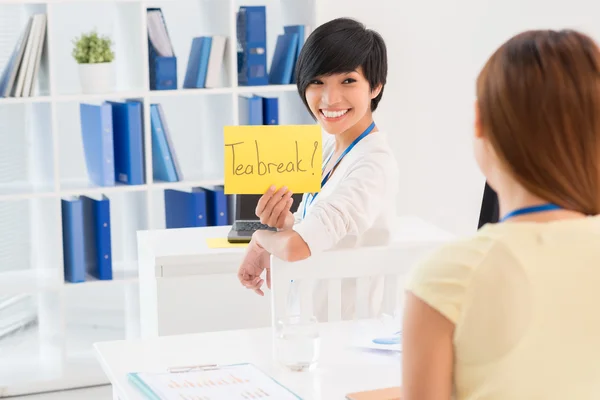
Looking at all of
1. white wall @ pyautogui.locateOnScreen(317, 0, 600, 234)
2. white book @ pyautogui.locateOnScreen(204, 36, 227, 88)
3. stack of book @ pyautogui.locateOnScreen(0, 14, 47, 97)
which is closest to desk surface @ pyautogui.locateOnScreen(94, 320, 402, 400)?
white wall @ pyautogui.locateOnScreen(317, 0, 600, 234)

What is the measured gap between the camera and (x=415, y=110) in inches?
157

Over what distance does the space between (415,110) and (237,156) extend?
255 centimetres

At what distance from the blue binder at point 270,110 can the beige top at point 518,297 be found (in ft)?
9.46

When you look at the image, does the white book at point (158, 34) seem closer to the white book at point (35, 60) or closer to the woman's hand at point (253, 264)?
the white book at point (35, 60)

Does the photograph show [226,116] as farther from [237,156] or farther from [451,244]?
[451,244]

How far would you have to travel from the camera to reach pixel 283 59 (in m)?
3.86

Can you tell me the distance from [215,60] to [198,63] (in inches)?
2.8

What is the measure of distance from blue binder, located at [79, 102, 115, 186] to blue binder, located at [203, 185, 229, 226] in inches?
15.7

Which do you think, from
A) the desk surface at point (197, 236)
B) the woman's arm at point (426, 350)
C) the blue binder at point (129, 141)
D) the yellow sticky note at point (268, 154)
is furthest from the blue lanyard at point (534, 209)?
the blue binder at point (129, 141)

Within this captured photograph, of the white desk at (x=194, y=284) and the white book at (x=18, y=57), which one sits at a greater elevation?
the white book at (x=18, y=57)

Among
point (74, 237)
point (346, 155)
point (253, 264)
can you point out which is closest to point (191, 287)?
point (253, 264)

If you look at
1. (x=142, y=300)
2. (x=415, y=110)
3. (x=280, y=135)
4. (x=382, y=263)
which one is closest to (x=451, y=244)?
(x=280, y=135)

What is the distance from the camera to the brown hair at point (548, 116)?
88 cm

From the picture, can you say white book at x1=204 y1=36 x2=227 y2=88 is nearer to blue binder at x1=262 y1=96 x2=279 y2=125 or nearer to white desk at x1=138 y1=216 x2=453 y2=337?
blue binder at x1=262 y1=96 x2=279 y2=125
